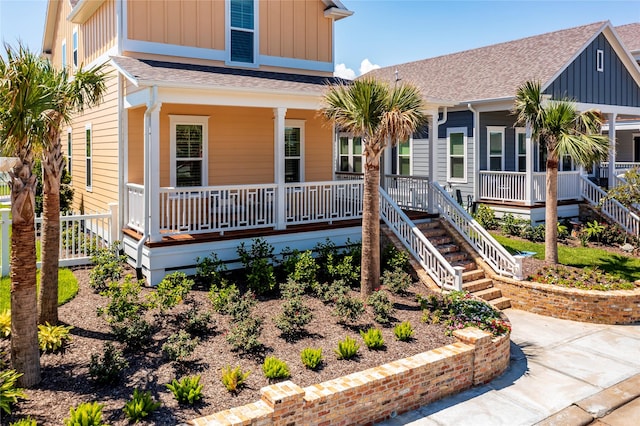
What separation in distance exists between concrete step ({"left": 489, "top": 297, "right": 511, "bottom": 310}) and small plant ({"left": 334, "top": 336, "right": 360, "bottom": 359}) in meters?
4.81

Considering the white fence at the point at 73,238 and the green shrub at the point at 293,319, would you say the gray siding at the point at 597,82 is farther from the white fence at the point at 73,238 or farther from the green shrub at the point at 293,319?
the white fence at the point at 73,238

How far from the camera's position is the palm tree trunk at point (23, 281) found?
19.6 ft

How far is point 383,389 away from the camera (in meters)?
6.36

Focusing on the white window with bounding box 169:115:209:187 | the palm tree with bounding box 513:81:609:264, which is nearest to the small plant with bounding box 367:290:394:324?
the palm tree with bounding box 513:81:609:264

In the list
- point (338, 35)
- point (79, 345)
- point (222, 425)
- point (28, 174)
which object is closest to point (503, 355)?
point (222, 425)

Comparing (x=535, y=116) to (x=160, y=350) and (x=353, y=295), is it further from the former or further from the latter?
(x=160, y=350)

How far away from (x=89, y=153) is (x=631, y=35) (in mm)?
26799

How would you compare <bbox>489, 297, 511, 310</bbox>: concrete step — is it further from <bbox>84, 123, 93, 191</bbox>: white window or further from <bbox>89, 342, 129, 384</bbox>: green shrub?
<bbox>84, 123, 93, 191</bbox>: white window

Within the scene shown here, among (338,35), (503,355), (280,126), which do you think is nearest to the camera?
(503,355)

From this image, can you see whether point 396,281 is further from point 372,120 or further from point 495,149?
point 495,149

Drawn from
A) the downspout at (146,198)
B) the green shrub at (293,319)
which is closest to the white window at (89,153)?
the downspout at (146,198)

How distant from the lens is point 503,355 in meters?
7.93

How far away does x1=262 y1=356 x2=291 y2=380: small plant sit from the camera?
21.1ft

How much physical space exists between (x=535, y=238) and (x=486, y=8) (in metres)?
7.65
